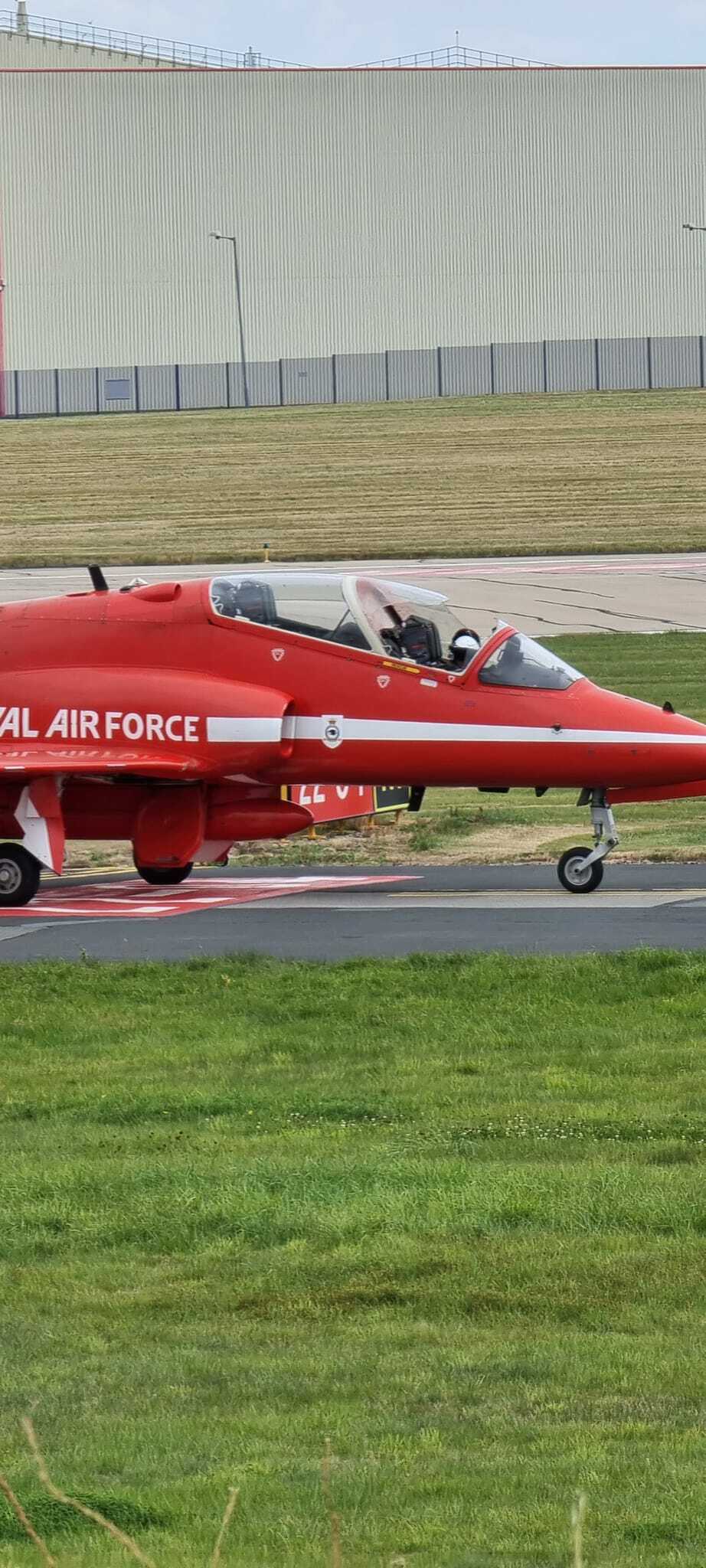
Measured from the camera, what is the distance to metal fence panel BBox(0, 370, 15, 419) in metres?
89.7

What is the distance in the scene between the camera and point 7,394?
9000cm

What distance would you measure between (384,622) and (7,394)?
244 feet

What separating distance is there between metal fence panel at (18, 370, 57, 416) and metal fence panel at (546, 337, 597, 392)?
20150mm

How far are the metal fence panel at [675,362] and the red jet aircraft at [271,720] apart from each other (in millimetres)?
69384

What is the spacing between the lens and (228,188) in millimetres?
89688

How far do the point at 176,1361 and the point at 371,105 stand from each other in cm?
8795

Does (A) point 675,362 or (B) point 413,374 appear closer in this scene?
(A) point 675,362

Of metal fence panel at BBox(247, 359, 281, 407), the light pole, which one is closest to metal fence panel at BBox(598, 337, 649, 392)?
metal fence panel at BBox(247, 359, 281, 407)

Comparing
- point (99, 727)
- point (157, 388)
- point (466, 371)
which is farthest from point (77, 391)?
point (99, 727)

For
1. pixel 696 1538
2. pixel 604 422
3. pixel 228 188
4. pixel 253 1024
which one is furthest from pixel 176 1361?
pixel 228 188

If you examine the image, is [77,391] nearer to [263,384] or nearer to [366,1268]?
[263,384]

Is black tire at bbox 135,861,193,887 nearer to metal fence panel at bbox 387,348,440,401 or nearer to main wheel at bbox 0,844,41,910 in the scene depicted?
main wheel at bbox 0,844,41,910

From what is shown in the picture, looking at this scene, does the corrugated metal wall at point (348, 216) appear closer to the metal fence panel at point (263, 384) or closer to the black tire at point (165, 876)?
the metal fence panel at point (263, 384)

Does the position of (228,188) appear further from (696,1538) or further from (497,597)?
(696,1538)
